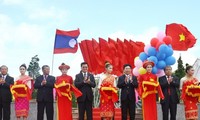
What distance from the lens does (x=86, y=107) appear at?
865 centimetres

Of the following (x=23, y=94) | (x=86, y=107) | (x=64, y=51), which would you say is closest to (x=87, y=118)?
(x=86, y=107)

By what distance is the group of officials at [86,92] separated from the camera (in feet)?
27.8

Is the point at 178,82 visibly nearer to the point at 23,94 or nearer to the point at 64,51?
the point at 23,94

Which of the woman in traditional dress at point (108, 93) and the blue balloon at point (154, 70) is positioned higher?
the blue balloon at point (154, 70)

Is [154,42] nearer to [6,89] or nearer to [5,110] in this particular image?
[6,89]

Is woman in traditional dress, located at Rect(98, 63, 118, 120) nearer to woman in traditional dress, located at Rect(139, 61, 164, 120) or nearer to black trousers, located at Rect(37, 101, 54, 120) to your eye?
woman in traditional dress, located at Rect(139, 61, 164, 120)

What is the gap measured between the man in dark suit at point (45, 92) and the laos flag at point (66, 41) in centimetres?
522

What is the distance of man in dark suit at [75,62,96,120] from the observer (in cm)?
855

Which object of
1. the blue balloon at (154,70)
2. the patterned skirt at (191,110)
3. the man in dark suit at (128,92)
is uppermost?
the blue balloon at (154,70)

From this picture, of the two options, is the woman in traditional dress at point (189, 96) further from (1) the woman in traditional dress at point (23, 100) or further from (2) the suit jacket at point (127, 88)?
(1) the woman in traditional dress at point (23, 100)

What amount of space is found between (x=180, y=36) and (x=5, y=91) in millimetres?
7184

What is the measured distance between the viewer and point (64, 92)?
28.9ft

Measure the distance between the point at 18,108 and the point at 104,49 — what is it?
21.6 feet

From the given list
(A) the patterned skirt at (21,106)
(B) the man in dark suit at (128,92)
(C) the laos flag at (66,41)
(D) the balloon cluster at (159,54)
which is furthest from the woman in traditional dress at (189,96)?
(C) the laos flag at (66,41)
